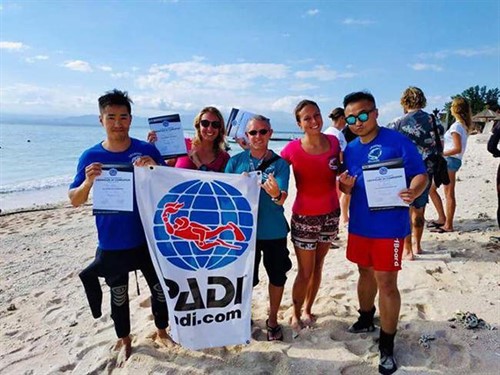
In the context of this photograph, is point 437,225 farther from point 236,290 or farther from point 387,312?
point 236,290

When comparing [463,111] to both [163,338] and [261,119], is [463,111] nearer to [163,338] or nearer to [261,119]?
[261,119]

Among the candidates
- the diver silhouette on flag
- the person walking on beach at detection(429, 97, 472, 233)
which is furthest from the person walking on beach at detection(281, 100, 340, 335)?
the person walking on beach at detection(429, 97, 472, 233)

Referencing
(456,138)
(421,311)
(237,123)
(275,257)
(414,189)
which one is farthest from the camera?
(456,138)

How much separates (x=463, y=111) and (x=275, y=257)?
4.34m

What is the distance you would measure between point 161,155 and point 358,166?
1.77m

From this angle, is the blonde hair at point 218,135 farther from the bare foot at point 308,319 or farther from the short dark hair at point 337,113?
the short dark hair at point 337,113

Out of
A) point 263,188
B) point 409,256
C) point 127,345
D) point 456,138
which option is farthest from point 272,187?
point 456,138

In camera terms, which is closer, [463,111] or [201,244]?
[201,244]

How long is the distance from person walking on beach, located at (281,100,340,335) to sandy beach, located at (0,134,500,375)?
0.71 metres

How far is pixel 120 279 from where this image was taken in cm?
319

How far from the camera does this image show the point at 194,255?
3.16m

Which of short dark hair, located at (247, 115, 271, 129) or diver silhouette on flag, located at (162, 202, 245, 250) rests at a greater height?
short dark hair, located at (247, 115, 271, 129)

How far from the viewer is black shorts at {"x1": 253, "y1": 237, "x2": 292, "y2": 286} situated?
3.29m

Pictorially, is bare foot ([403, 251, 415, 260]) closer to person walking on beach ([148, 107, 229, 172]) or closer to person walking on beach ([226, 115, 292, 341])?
person walking on beach ([226, 115, 292, 341])
